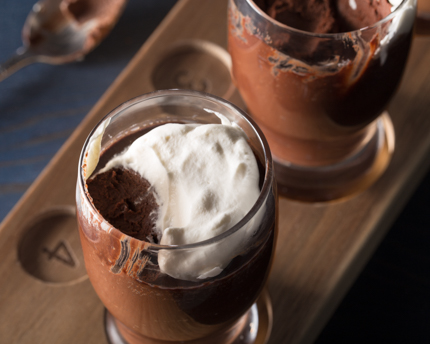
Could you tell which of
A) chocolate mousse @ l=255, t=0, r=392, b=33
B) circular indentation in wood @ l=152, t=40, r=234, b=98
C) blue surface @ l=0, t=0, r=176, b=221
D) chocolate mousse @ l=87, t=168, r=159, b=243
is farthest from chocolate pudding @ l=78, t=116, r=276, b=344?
blue surface @ l=0, t=0, r=176, b=221

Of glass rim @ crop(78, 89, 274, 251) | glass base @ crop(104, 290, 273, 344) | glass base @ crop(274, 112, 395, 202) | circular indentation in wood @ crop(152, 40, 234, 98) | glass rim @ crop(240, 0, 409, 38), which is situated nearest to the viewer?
glass rim @ crop(78, 89, 274, 251)

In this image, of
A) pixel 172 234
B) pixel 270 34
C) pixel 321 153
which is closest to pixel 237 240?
pixel 172 234

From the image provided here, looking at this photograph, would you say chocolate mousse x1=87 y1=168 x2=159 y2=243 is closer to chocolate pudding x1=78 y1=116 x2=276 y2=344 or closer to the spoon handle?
chocolate pudding x1=78 y1=116 x2=276 y2=344

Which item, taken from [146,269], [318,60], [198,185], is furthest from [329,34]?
[146,269]

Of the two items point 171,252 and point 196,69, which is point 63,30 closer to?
point 196,69

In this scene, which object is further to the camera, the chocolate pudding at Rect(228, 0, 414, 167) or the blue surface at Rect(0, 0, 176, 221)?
the blue surface at Rect(0, 0, 176, 221)

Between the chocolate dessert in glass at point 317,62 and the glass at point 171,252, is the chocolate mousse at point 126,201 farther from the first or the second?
the chocolate dessert in glass at point 317,62
